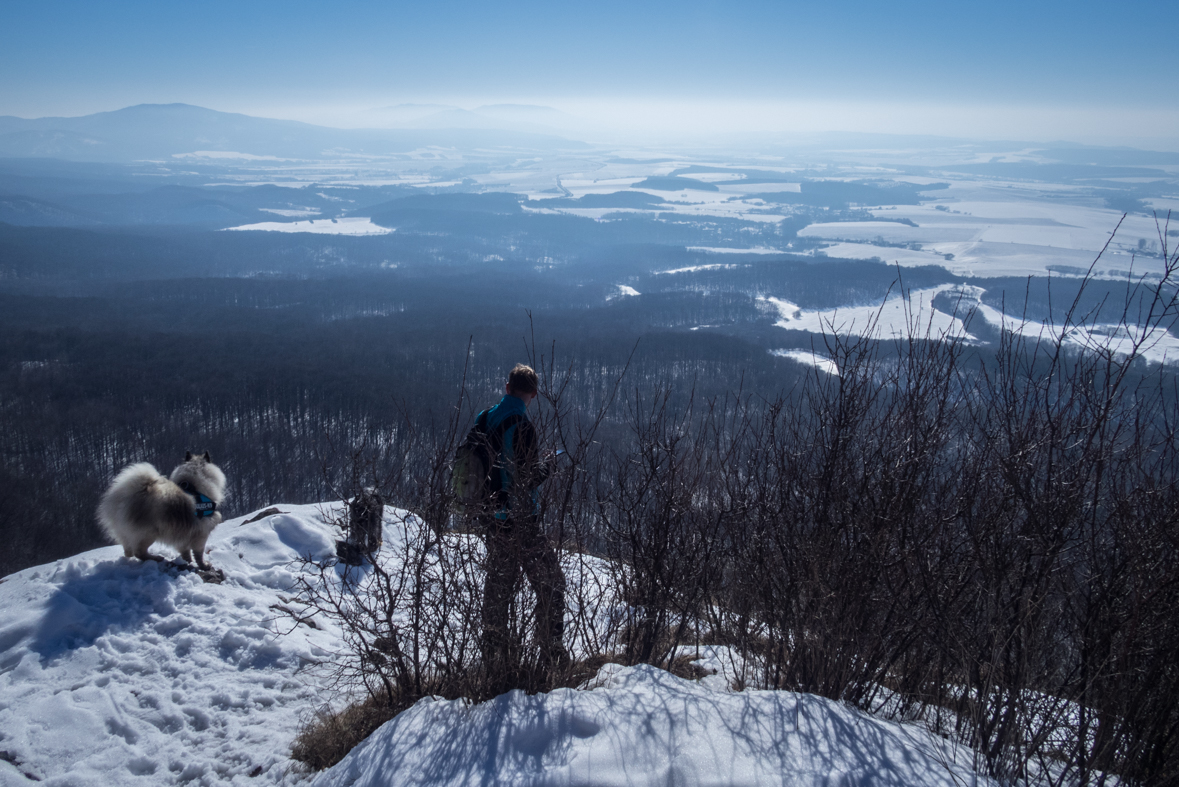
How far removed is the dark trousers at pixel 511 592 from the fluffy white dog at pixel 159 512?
400 centimetres

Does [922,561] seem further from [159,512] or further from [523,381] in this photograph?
[159,512]

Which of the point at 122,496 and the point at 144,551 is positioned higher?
the point at 122,496

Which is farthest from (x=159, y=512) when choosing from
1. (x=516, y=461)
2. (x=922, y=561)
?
(x=922, y=561)

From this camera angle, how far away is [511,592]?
376 cm

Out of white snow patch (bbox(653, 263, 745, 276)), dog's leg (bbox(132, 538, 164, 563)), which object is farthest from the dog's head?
white snow patch (bbox(653, 263, 745, 276))

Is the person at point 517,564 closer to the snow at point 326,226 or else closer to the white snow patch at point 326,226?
the white snow patch at point 326,226

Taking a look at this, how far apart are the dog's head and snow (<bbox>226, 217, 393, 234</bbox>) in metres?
163

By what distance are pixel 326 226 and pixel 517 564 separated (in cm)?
18767

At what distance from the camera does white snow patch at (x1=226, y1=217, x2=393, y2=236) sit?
15825 cm

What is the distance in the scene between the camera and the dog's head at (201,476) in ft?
21.6

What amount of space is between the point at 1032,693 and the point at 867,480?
133 cm

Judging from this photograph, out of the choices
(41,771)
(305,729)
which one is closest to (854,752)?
(305,729)

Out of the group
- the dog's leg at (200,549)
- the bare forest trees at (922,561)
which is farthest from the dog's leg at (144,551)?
the bare forest trees at (922,561)

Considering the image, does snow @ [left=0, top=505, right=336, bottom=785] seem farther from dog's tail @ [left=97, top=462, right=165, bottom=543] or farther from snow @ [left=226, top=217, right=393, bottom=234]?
snow @ [left=226, top=217, right=393, bottom=234]
